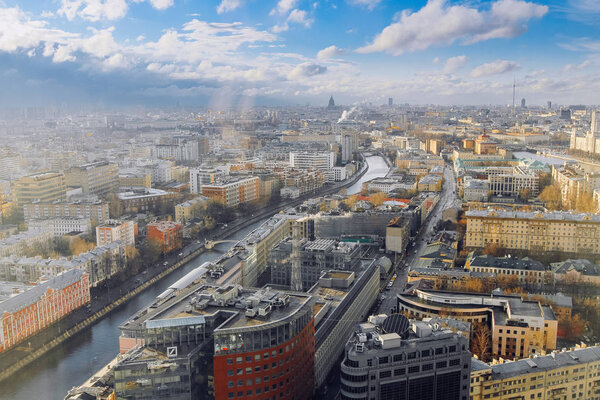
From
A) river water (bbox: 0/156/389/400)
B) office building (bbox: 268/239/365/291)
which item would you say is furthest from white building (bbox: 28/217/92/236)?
office building (bbox: 268/239/365/291)

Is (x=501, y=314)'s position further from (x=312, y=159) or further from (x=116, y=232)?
(x=312, y=159)

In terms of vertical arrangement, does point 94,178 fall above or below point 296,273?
above

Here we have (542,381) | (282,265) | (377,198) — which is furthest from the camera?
(377,198)

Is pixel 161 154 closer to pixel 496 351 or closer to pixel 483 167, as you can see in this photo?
pixel 483 167

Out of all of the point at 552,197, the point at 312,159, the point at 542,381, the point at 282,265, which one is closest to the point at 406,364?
the point at 542,381

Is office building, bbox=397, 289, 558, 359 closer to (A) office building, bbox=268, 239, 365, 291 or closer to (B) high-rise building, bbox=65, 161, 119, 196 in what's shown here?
(A) office building, bbox=268, 239, 365, 291

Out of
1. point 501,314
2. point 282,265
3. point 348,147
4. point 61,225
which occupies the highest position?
point 348,147

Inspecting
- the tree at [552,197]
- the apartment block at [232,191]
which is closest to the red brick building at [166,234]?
the apartment block at [232,191]
